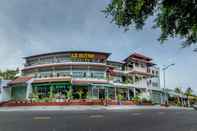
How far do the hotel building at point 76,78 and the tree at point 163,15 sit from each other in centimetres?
4117

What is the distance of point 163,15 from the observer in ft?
34.4

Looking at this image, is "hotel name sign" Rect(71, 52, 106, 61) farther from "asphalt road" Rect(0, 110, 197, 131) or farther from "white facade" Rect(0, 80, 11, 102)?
"asphalt road" Rect(0, 110, 197, 131)

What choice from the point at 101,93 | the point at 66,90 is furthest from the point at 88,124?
the point at 101,93

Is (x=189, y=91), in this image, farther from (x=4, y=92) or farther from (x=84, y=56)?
(x=4, y=92)

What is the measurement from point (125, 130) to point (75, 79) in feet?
150

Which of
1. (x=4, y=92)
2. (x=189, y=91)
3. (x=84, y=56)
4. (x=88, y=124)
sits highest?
(x=84, y=56)

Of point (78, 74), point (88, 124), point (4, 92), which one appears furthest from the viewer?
point (4, 92)

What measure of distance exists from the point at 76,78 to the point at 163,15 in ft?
158

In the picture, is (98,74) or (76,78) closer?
(76,78)

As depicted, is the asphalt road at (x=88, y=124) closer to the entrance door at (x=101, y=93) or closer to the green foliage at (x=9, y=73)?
the entrance door at (x=101, y=93)

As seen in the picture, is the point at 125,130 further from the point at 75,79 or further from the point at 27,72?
the point at 27,72

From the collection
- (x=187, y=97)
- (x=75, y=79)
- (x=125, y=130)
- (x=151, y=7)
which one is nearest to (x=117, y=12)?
(x=151, y=7)

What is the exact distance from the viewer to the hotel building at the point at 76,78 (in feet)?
185

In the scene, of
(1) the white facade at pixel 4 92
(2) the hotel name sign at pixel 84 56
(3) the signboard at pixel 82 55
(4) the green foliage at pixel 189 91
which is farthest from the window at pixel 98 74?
(4) the green foliage at pixel 189 91
